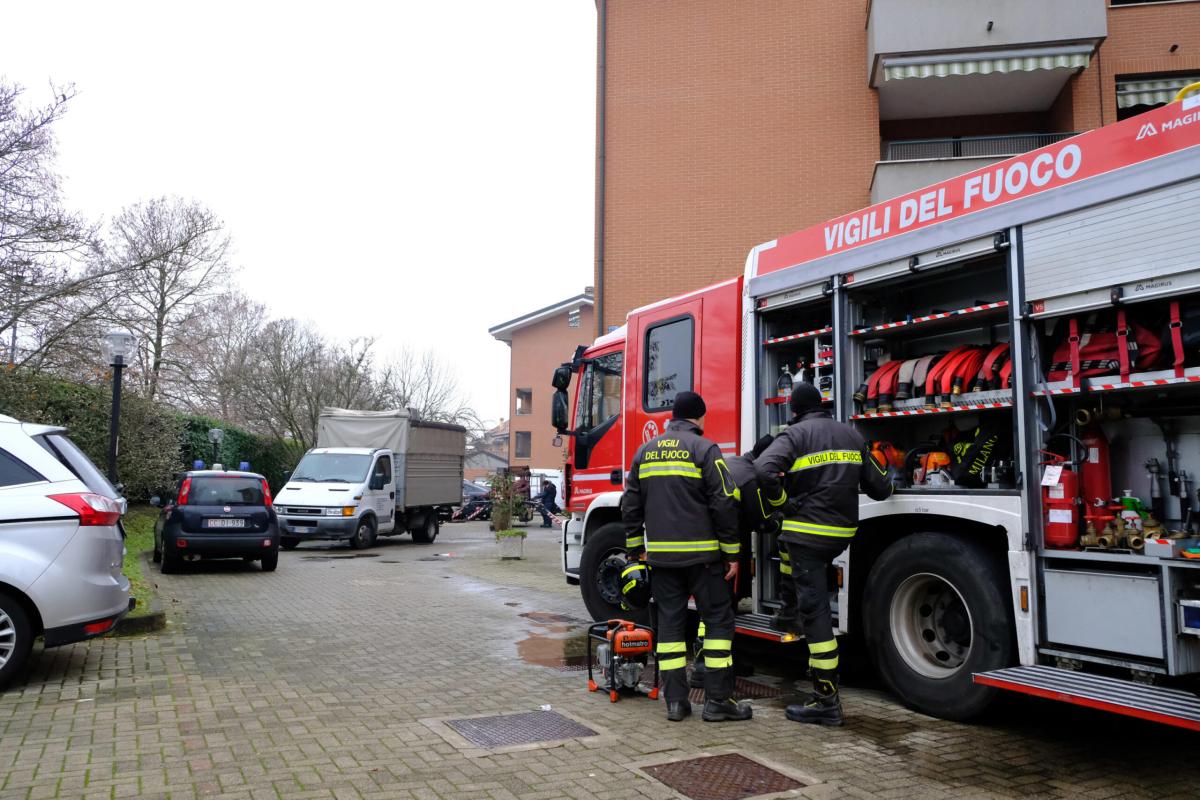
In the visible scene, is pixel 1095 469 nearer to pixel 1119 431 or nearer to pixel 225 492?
pixel 1119 431

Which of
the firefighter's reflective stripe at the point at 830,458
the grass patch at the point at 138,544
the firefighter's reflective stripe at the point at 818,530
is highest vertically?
the firefighter's reflective stripe at the point at 830,458

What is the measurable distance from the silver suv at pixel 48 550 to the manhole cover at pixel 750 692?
411 cm

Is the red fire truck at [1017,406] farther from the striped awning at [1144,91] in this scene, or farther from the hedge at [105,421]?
the hedge at [105,421]

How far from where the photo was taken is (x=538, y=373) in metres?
42.7

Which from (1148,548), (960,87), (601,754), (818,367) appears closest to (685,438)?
(818,367)

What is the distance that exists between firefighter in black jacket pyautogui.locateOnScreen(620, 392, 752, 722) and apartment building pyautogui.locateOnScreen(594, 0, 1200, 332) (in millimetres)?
10273

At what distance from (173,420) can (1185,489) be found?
67.8ft

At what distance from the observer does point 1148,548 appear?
4.17m

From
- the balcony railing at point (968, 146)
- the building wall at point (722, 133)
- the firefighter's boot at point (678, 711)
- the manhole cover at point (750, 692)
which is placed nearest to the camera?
the firefighter's boot at point (678, 711)

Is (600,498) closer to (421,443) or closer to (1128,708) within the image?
(1128,708)

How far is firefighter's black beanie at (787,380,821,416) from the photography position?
5.61m

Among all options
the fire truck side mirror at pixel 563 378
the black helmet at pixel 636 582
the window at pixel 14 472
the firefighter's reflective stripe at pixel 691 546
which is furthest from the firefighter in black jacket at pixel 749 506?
the window at pixel 14 472

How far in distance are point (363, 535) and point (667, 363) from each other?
12.5 metres

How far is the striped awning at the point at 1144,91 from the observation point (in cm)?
1477
